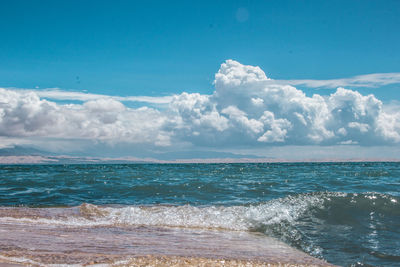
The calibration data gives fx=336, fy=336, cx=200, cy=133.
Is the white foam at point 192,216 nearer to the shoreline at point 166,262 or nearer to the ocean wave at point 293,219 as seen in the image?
the ocean wave at point 293,219

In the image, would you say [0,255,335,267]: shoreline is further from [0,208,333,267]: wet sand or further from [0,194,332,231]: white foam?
[0,194,332,231]: white foam

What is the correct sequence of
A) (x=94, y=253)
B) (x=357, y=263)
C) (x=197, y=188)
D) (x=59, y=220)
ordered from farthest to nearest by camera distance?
(x=197, y=188) < (x=59, y=220) < (x=357, y=263) < (x=94, y=253)

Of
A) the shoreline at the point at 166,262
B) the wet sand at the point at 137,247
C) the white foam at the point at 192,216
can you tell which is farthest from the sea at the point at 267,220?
the shoreline at the point at 166,262

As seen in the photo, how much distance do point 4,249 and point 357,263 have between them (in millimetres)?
7212

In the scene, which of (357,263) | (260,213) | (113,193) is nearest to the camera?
(357,263)

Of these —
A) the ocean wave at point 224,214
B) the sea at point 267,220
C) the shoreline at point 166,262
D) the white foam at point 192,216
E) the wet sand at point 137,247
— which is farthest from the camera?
the ocean wave at point 224,214

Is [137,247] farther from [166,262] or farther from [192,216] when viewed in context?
[192,216]

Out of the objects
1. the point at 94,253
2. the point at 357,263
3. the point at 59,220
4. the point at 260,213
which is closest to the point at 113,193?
the point at 59,220

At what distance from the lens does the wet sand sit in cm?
612

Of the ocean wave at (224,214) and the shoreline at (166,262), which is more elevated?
the shoreline at (166,262)

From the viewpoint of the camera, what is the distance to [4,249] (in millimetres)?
6562

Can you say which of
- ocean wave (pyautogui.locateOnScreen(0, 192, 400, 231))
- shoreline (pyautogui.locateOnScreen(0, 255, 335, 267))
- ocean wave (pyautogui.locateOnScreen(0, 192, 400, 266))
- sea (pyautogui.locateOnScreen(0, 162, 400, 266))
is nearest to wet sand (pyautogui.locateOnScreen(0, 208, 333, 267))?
shoreline (pyautogui.locateOnScreen(0, 255, 335, 267))

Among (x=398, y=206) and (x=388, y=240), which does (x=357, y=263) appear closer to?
(x=388, y=240)

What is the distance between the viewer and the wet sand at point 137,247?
612 centimetres
